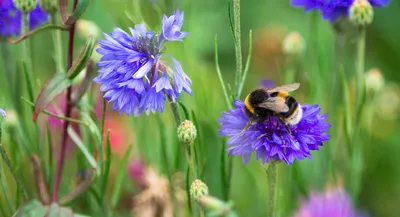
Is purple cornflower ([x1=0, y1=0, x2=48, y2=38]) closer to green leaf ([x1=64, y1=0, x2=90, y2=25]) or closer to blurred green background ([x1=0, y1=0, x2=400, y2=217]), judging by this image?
blurred green background ([x1=0, y1=0, x2=400, y2=217])

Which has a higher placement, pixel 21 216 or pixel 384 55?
pixel 384 55

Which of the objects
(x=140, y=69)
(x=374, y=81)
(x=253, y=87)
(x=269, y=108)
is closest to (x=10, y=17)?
(x=140, y=69)

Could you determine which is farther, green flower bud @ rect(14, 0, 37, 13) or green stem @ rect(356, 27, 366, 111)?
green stem @ rect(356, 27, 366, 111)

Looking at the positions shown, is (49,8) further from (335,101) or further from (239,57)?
(335,101)

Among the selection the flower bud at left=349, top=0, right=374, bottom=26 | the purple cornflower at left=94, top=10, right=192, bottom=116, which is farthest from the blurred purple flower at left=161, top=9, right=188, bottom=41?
the flower bud at left=349, top=0, right=374, bottom=26

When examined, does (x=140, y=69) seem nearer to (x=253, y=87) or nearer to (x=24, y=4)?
(x=24, y=4)

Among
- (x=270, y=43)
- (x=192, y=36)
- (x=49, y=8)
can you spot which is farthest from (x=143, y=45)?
(x=270, y=43)
